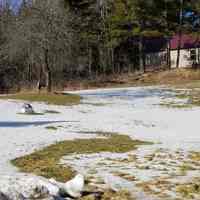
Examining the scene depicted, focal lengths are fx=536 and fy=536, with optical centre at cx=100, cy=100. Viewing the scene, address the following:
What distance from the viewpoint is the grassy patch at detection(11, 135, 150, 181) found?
855 centimetres

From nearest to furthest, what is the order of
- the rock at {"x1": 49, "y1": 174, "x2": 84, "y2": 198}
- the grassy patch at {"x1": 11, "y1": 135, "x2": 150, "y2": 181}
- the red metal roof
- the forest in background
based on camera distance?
the rock at {"x1": 49, "y1": 174, "x2": 84, "y2": 198} → the grassy patch at {"x1": 11, "y1": 135, "x2": 150, "y2": 181} → the forest in background → the red metal roof

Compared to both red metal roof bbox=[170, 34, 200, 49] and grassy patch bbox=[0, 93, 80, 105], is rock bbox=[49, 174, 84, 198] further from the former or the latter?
red metal roof bbox=[170, 34, 200, 49]

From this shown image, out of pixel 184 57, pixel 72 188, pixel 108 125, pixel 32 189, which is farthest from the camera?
pixel 184 57

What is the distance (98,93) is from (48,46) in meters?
4.33

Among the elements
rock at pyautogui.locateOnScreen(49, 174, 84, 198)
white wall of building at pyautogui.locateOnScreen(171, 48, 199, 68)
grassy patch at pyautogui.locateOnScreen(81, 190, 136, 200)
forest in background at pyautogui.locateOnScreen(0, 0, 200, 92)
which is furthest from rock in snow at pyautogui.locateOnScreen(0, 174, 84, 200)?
white wall of building at pyautogui.locateOnScreen(171, 48, 199, 68)

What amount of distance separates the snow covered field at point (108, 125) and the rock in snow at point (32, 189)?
3.47ft

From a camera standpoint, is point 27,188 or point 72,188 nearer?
point 27,188

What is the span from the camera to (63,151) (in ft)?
36.1

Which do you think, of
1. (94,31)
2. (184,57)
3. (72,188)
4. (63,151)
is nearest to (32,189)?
(72,188)

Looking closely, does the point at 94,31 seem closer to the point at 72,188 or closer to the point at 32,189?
the point at 72,188

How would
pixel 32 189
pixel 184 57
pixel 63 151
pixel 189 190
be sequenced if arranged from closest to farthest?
1. pixel 32 189
2. pixel 189 190
3. pixel 63 151
4. pixel 184 57

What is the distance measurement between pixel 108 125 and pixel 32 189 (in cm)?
1153

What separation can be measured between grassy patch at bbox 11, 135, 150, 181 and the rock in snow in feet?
4.10

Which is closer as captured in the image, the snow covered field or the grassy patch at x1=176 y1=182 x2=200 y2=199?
the grassy patch at x1=176 y1=182 x2=200 y2=199
